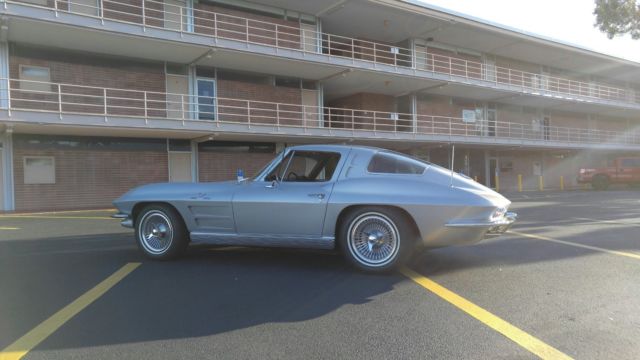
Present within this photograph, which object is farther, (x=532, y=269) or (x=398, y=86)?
(x=398, y=86)

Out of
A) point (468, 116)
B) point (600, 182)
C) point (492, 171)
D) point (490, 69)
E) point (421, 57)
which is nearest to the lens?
point (421, 57)

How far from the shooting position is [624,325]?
346cm

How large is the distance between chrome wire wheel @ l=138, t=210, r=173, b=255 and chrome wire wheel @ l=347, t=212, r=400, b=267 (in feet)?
7.75

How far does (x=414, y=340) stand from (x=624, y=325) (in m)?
1.70

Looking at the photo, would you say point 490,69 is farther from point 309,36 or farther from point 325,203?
point 325,203

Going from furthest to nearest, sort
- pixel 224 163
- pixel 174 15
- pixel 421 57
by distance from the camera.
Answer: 1. pixel 421 57
2. pixel 224 163
3. pixel 174 15

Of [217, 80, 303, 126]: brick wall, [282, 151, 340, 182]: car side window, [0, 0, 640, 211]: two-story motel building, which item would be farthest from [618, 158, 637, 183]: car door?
[282, 151, 340, 182]: car side window

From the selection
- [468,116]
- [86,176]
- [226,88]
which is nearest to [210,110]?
[226,88]

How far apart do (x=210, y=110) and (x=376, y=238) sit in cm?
1463

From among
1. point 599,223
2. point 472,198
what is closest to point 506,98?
point 599,223

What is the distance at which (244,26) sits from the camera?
59.1 ft

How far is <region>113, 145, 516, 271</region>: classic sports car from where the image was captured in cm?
Answer: 481

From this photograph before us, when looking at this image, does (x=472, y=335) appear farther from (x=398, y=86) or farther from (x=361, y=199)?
(x=398, y=86)

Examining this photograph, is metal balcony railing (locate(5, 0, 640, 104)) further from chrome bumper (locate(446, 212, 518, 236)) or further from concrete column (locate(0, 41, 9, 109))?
chrome bumper (locate(446, 212, 518, 236))
